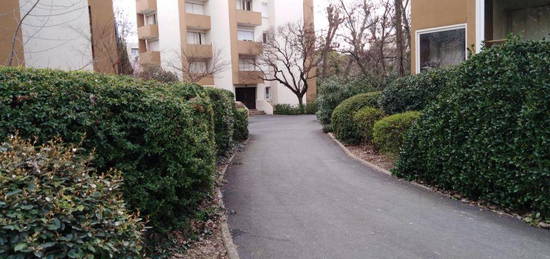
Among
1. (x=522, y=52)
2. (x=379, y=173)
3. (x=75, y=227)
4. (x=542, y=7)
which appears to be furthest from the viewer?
(x=542, y=7)

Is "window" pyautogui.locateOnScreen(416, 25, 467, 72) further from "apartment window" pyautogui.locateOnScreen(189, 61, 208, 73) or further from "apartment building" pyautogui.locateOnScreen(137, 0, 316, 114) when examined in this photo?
"apartment window" pyautogui.locateOnScreen(189, 61, 208, 73)

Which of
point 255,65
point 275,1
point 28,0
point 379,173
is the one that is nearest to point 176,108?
point 379,173

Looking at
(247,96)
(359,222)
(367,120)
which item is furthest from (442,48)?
(247,96)

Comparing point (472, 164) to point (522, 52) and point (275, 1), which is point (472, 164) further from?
point (275, 1)

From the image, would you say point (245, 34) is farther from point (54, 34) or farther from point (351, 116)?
point (54, 34)

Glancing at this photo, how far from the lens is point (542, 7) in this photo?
1231 cm

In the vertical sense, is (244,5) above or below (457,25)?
above

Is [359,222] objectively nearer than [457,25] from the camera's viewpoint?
Yes

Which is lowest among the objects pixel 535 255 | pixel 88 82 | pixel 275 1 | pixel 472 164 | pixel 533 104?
pixel 535 255

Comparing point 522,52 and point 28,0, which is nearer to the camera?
point 522,52

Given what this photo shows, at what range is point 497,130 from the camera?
6.77 metres

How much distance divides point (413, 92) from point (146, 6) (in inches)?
1350

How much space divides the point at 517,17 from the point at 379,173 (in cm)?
731

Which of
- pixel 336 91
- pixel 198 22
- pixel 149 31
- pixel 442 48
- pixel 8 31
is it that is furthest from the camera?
pixel 149 31
